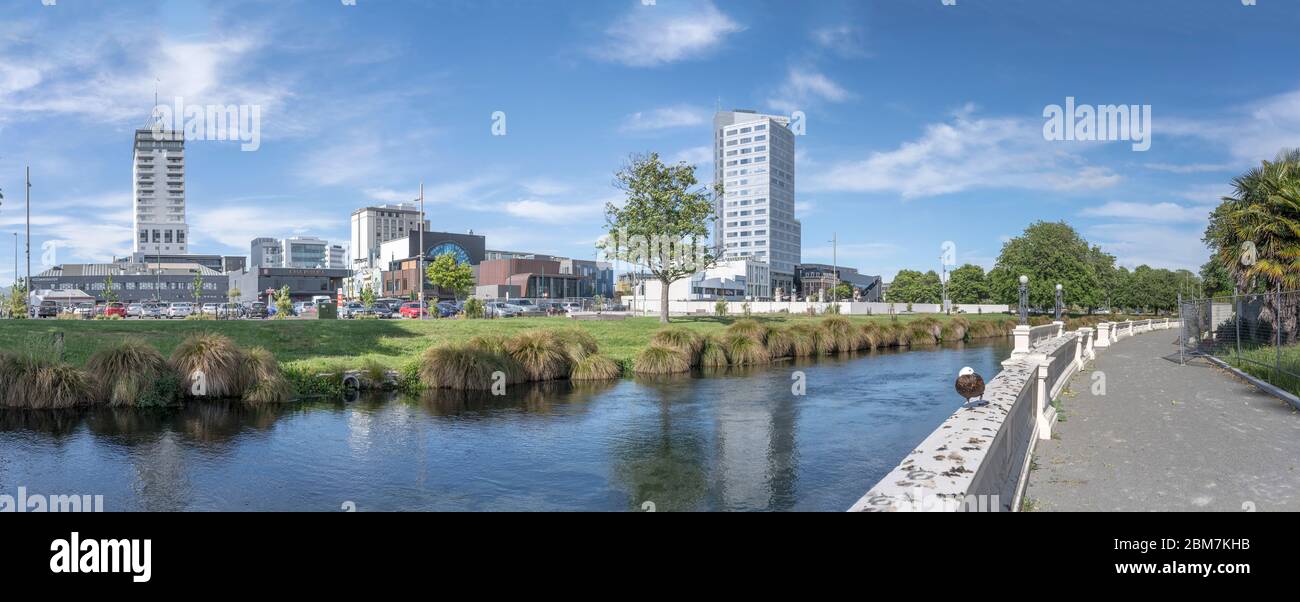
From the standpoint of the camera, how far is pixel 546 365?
70.2ft

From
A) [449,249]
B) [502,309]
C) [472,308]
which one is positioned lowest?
[502,309]

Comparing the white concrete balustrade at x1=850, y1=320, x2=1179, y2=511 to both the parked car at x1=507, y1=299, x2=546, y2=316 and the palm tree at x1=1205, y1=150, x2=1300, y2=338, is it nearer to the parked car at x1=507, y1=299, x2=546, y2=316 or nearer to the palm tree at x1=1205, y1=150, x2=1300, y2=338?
the palm tree at x1=1205, y1=150, x2=1300, y2=338

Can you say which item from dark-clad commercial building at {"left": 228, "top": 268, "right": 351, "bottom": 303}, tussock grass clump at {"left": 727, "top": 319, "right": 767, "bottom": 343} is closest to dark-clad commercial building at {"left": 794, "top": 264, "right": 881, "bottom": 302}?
dark-clad commercial building at {"left": 228, "top": 268, "right": 351, "bottom": 303}

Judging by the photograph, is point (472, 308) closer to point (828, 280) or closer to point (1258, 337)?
point (1258, 337)

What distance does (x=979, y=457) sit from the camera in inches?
192

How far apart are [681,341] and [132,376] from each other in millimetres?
16283

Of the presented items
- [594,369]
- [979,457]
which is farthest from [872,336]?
[979,457]

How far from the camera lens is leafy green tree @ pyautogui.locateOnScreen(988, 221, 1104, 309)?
75438 millimetres

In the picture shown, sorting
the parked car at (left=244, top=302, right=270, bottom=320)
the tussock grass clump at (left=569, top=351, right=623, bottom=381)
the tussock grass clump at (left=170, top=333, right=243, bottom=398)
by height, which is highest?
the parked car at (left=244, top=302, right=270, bottom=320)

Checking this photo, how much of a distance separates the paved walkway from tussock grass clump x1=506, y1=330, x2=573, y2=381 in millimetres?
13511

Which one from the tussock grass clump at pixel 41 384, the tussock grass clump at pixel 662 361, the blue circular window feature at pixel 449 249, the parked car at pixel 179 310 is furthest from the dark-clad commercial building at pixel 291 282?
the tussock grass clump at pixel 41 384

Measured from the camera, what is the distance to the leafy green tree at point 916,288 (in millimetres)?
106375

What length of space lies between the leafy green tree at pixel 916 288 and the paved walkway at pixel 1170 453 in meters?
94.3
